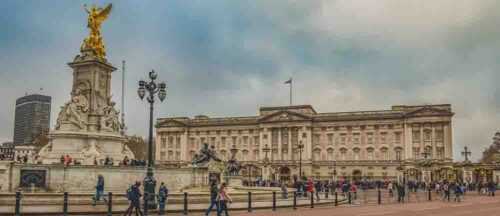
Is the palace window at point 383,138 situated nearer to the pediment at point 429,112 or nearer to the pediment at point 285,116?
the pediment at point 429,112

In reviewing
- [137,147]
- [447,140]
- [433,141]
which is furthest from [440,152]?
[137,147]

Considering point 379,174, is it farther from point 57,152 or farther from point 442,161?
point 57,152

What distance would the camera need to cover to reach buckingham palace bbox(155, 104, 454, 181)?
103m

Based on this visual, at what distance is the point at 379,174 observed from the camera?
106 m

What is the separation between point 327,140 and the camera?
111938mm

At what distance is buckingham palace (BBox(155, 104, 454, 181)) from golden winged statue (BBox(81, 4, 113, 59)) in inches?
2520

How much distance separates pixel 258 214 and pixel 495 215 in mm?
10693

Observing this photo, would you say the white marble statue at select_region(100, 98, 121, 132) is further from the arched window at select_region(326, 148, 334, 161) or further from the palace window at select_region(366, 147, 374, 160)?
the palace window at select_region(366, 147, 374, 160)

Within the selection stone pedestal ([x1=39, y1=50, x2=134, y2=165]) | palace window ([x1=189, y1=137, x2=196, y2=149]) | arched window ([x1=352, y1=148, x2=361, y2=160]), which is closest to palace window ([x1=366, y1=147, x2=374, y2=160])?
arched window ([x1=352, y1=148, x2=361, y2=160])

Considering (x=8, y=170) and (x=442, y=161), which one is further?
(x=442, y=161)

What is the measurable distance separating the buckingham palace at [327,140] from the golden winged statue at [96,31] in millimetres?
64005

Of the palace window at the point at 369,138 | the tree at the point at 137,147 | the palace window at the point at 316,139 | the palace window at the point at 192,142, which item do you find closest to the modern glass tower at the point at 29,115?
the tree at the point at 137,147

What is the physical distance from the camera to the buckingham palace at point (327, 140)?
10300cm

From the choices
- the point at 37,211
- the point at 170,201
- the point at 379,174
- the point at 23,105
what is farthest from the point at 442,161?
the point at 23,105
